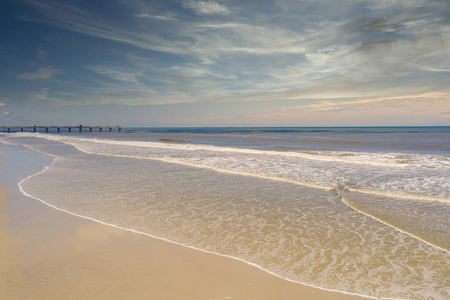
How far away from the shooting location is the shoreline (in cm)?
350

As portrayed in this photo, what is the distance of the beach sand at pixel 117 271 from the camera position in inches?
138

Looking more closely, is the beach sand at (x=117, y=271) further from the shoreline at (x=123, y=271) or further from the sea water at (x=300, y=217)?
the sea water at (x=300, y=217)

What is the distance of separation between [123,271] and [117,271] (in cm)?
8

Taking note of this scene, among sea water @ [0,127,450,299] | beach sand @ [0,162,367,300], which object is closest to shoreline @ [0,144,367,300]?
beach sand @ [0,162,367,300]

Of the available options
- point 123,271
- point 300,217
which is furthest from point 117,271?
point 300,217

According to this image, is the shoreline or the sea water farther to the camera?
the sea water

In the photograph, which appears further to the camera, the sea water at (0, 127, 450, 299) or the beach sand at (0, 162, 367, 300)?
the sea water at (0, 127, 450, 299)

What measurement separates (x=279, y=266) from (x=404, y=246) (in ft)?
8.31

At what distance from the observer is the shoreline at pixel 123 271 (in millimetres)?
3502

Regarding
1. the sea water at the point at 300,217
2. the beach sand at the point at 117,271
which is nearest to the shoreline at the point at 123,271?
the beach sand at the point at 117,271

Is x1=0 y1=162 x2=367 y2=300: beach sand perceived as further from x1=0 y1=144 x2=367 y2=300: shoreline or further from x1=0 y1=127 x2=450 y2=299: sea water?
x1=0 y1=127 x2=450 y2=299: sea water

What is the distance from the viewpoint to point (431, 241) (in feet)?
17.3

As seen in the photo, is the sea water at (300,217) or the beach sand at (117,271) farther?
the sea water at (300,217)

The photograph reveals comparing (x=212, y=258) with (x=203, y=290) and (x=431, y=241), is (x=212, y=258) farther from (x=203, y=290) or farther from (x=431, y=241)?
(x=431, y=241)
